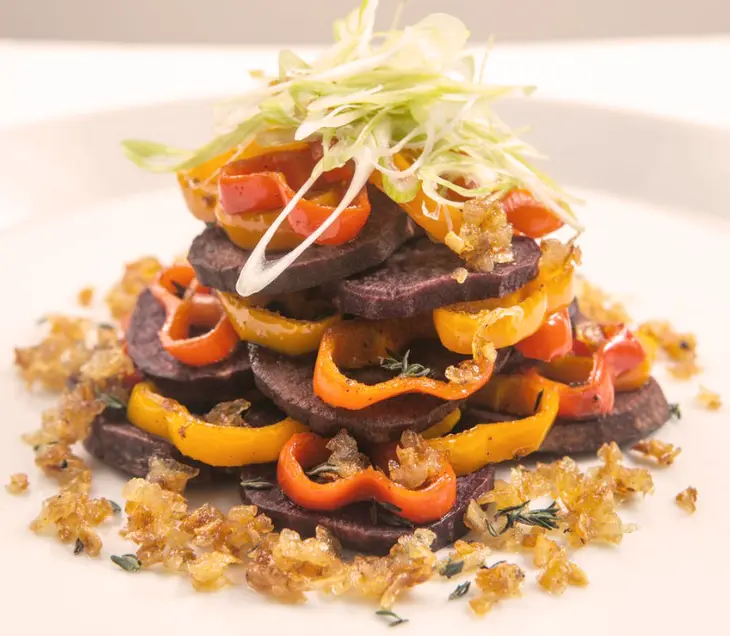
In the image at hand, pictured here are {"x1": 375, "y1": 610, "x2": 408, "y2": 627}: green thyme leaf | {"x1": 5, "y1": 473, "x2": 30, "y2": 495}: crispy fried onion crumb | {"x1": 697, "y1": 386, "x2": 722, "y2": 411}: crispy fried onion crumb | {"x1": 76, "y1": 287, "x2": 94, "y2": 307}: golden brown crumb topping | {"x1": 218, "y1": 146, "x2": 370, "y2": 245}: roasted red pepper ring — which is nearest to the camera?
{"x1": 375, "y1": 610, "x2": 408, "y2": 627}: green thyme leaf

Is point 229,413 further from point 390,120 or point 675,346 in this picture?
point 675,346

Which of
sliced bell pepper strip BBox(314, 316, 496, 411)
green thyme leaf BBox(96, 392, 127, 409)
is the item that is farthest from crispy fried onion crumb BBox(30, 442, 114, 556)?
sliced bell pepper strip BBox(314, 316, 496, 411)

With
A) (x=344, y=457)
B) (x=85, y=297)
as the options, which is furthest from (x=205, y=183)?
(x=85, y=297)

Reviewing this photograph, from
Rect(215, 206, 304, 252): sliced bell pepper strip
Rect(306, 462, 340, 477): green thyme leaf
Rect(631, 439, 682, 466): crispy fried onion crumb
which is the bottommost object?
Rect(306, 462, 340, 477): green thyme leaf

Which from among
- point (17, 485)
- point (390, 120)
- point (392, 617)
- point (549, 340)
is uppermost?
point (390, 120)

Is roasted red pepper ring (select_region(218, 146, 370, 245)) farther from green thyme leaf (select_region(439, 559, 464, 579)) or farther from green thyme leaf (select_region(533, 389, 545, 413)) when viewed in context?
green thyme leaf (select_region(439, 559, 464, 579))

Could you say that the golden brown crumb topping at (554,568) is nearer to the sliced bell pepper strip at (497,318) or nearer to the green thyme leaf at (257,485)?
the sliced bell pepper strip at (497,318)
